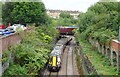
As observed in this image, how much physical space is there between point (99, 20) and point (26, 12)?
10.4m

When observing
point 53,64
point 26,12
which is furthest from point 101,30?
point 26,12

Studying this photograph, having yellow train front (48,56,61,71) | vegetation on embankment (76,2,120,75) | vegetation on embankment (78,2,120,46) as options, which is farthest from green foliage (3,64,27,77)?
vegetation on embankment (78,2,120,46)

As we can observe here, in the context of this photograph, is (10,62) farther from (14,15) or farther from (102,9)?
(102,9)

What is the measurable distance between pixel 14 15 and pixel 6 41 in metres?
15.3

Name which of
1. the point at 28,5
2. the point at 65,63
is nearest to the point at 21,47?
the point at 65,63

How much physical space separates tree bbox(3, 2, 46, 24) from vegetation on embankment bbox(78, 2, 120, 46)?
21.7ft

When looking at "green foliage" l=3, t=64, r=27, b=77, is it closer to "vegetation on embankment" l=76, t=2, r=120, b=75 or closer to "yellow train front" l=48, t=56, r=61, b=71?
"vegetation on embankment" l=76, t=2, r=120, b=75

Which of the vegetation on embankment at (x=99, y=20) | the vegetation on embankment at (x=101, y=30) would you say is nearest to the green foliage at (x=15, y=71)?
the vegetation on embankment at (x=101, y=30)

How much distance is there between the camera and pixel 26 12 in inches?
1074

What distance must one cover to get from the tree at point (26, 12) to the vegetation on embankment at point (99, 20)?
261 inches

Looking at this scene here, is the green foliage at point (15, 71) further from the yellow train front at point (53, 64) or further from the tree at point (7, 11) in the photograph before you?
the tree at point (7, 11)

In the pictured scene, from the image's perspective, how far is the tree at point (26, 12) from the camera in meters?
27.2

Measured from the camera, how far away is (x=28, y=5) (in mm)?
27219

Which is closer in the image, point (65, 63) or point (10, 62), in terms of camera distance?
point (10, 62)
